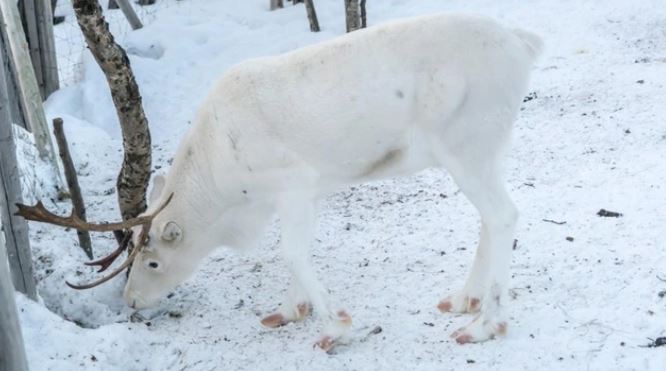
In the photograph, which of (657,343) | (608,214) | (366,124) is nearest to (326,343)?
(366,124)

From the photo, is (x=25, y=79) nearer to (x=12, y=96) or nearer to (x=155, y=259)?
(x=12, y=96)

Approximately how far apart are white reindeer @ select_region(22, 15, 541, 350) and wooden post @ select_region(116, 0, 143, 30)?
20.1 feet

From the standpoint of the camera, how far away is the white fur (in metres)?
4.17

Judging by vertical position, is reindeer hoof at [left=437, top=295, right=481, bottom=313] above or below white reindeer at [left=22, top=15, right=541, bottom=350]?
below

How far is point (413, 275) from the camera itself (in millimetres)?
5121

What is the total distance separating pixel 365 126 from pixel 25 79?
329 centimetres

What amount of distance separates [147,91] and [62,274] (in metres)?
4.12

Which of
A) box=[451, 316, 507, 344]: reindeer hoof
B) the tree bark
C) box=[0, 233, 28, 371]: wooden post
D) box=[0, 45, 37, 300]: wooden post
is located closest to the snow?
box=[451, 316, 507, 344]: reindeer hoof

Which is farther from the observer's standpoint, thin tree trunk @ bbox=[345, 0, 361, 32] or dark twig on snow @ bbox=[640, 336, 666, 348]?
thin tree trunk @ bbox=[345, 0, 361, 32]

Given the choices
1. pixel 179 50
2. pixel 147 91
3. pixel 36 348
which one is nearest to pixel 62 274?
pixel 36 348

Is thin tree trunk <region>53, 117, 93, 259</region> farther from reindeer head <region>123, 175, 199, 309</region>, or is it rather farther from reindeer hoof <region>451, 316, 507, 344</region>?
reindeer hoof <region>451, 316, 507, 344</region>

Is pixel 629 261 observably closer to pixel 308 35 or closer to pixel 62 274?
pixel 62 274

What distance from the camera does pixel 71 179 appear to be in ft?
17.0

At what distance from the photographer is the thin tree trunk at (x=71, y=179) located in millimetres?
4984
